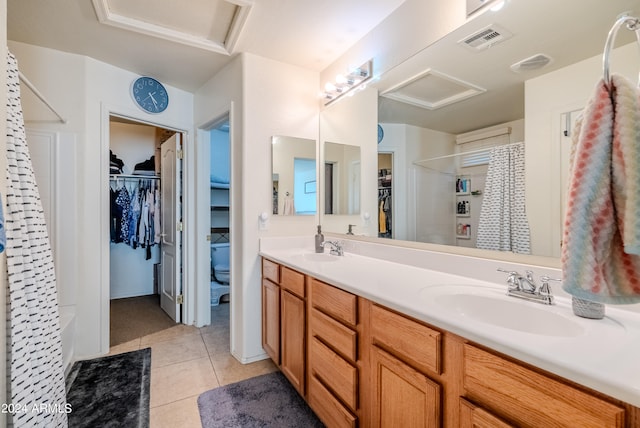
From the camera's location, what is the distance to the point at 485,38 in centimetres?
136

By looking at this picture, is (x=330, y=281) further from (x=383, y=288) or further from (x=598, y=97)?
(x=598, y=97)

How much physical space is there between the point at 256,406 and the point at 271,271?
821 millimetres

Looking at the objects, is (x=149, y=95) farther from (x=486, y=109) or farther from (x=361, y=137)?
(x=486, y=109)

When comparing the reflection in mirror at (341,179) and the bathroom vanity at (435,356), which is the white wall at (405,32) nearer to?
the reflection in mirror at (341,179)

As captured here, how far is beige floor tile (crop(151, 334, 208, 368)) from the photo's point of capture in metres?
2.24

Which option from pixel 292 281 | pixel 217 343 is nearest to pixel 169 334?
pixel 217 343

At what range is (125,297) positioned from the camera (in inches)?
151

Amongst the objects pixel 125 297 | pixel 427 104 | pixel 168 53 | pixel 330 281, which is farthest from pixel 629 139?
pixel 125 297

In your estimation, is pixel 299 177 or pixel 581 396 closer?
pixel 581 396

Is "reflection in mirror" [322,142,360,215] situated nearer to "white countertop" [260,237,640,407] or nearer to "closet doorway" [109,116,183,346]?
"white countertop" [260,237,640,407]

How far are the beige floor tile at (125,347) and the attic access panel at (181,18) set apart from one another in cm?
243

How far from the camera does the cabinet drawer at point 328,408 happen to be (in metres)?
1.28

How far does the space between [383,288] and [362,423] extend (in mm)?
583

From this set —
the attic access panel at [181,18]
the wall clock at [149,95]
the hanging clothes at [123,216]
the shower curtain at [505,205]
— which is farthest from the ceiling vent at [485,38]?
the hanging clothes at [123,216]
